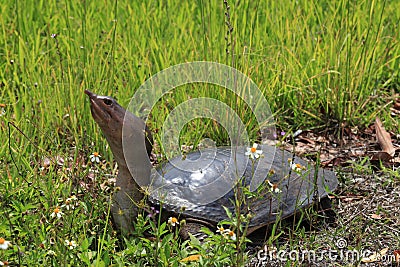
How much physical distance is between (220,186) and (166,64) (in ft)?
4.42

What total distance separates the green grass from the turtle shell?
0.43m

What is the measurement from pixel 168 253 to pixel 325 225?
95cm

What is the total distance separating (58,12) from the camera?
15.6 ft

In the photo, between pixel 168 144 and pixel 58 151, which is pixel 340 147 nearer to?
pixel 168 144

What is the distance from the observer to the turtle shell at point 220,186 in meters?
2.77

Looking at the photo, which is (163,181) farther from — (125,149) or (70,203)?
(70,203)

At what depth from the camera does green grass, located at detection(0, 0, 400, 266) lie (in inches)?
138

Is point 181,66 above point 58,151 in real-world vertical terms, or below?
above

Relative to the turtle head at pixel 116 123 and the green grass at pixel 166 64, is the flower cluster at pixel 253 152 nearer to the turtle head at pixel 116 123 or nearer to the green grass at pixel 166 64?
the turtle head at pixel 116 123

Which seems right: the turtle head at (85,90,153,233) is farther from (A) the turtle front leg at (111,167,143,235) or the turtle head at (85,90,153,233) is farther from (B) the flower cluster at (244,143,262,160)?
(B) the flower cluster at (244,143,262,160)

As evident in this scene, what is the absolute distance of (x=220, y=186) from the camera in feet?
9.36

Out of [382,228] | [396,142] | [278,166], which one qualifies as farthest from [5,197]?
[396,142]

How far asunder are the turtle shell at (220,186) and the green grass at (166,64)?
425 mm

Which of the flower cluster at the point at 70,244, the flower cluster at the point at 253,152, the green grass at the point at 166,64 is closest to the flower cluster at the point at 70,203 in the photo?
the flower cluster at the point at 70,244
